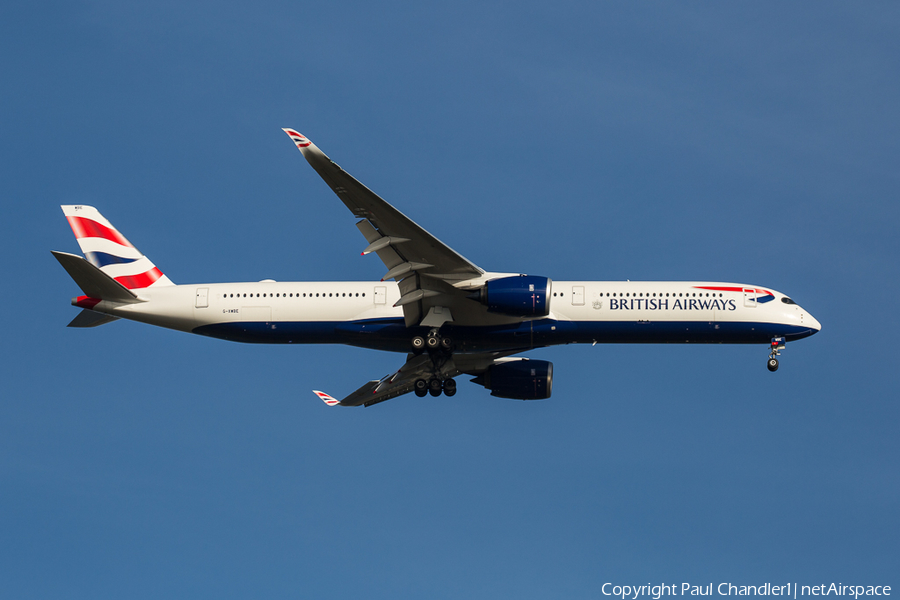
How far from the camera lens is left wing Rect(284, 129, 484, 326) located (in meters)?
32.4

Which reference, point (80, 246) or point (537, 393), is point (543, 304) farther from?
point (80, 246)

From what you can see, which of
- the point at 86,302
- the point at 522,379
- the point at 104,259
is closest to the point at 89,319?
the point at 86,302

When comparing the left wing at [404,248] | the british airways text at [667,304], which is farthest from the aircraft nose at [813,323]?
the left wing at [404,248]

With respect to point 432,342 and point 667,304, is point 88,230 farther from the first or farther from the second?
point 667,304

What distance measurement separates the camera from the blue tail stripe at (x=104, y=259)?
42656 mm

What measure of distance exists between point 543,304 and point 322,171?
33.0ft

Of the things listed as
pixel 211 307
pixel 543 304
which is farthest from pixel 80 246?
pixel 543 304

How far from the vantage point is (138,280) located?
138 feet

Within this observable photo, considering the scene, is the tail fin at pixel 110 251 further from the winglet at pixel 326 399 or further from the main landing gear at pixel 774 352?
the main landing gear at pixel 774 352

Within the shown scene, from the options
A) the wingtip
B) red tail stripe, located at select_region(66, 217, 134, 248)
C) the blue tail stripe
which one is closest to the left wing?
the wingtip

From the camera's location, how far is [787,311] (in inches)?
1588

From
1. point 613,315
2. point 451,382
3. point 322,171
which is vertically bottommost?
point 451,382

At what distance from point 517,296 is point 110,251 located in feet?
61.2

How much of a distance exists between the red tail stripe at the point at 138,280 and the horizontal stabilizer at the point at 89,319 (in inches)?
70.1
